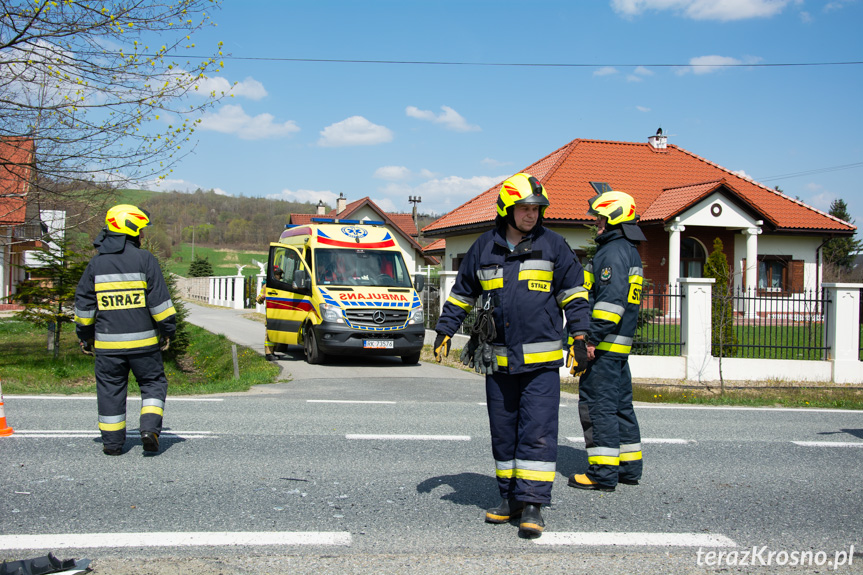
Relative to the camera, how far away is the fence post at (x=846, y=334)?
44.9 feet

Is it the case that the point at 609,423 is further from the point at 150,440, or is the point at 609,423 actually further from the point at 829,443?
the point at 150,440

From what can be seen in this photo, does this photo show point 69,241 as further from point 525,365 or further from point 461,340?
point 525,365

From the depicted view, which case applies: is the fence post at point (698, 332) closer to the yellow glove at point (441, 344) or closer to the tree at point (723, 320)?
the tree at point (723, 320)

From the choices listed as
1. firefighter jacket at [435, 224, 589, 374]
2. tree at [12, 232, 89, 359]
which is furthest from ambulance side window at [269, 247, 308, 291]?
firefighter jacket at [435, 224, 589, 374]

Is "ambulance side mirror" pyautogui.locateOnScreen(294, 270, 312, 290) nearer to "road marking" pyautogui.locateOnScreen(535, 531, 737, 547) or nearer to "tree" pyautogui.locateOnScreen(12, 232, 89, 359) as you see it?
"tree" pyautogui.locateOnScreen(12, 232, 89, 359)

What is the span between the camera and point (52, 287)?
13.8m

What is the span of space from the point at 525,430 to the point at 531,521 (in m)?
0.49

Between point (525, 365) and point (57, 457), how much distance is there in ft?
12.2

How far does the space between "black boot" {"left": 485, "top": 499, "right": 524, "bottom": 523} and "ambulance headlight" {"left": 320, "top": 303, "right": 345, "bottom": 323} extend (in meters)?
9.08

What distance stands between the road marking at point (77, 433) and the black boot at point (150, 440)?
76 centimetres

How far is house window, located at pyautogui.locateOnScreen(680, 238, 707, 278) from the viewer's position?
28172 millimetres

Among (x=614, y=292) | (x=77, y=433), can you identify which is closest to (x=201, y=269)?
(x=77, y=433)

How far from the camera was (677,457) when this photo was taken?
20.4 ft

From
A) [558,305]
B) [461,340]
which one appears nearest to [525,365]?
[558,305]
